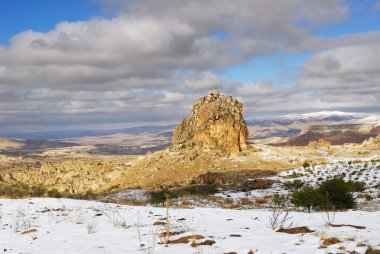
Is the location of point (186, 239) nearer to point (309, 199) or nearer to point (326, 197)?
point (326, 197)

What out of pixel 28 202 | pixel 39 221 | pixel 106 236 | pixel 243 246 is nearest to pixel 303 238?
pixel 243 246

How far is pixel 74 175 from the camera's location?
88.6 m

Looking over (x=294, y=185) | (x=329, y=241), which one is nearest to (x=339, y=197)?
(x=294, y=185)

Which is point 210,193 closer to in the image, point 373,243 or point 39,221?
point 39,221

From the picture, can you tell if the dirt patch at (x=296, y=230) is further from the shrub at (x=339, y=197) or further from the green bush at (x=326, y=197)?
the shrub at (x=339, y=197)

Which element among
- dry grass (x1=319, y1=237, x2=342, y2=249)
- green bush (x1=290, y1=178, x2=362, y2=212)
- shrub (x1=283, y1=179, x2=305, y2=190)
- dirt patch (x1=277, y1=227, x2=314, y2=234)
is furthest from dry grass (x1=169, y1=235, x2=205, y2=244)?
shrub (x1=283, y1=179, x2=305, y2=190)

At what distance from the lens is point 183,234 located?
12023 millimetres

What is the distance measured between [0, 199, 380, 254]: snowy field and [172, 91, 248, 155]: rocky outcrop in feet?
168

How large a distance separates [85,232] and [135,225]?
2.13 metres

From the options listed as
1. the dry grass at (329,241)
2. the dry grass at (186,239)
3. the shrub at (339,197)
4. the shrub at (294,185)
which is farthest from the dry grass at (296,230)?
the shrub at (294,185)

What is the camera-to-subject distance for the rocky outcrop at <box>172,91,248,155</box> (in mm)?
70000

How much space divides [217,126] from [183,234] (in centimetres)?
5882

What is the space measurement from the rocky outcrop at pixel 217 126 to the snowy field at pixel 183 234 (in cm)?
5133

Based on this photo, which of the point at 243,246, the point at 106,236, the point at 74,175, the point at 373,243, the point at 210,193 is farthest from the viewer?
the point at 74,175
